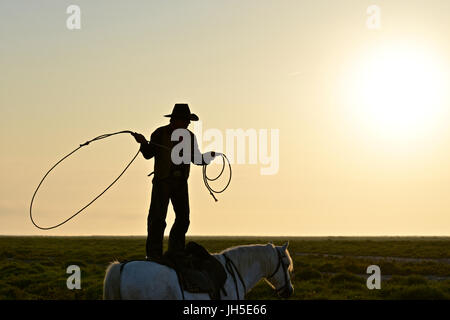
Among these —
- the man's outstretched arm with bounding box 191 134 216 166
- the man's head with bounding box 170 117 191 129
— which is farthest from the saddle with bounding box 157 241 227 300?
the man's head with bounding box 170 117 191 129

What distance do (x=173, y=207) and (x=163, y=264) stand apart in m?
1.49

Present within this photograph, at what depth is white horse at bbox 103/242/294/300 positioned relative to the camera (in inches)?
309

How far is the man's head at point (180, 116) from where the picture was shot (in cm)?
988

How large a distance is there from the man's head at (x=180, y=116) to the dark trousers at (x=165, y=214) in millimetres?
916

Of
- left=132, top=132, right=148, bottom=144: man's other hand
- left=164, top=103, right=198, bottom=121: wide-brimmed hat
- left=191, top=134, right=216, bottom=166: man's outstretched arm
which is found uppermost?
left=164, top=103, right=198, bottom=121: wide-brimmed hat

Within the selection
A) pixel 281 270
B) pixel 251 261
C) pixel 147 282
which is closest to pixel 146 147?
pixel 251 261

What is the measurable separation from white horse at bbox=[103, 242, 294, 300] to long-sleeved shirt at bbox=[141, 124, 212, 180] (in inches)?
57.3

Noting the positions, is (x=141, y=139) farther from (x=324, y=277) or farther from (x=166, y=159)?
(x=324, y=277)

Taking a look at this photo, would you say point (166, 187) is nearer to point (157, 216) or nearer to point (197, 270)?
point (157, 216)

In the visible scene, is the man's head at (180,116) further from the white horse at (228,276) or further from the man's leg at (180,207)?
the white horse at (228,276)

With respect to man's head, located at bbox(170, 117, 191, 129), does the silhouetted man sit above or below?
below

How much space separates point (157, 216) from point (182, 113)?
1.68 meters

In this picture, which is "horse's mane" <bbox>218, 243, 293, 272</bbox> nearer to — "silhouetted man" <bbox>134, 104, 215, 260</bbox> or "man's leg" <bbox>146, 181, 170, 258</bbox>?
"silhouetted man" <bbox>134, 104, 215, 260</bbox>

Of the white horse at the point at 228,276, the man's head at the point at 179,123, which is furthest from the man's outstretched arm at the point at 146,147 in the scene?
the white horse at the point at 228,276
